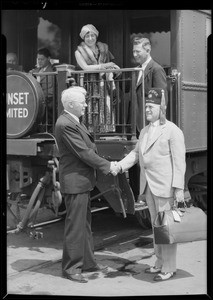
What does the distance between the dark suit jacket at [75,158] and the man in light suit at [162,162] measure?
403 millimetres

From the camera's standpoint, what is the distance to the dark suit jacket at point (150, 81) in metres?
5.55

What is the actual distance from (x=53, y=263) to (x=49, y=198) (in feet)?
2.27

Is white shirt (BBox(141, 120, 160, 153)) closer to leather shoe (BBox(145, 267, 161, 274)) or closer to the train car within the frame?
the train car

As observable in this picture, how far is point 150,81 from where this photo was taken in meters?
5.62

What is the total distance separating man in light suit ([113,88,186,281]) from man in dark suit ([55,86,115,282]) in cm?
39

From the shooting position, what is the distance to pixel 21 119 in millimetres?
5738

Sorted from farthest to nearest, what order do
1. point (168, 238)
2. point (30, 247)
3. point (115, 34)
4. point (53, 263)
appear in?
point (115, 34), point (30, 247), point (53, 263), point (168, 238)

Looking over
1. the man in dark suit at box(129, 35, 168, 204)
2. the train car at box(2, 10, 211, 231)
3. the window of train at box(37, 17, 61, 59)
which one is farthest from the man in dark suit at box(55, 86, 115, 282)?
the window of train at box(37, 17, 61, 59)

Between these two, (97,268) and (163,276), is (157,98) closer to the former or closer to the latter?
(163,276)

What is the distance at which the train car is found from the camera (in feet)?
18.1

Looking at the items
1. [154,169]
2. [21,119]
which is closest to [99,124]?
[21,119]

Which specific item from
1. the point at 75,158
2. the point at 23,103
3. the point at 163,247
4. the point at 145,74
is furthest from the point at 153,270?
the point at 23,103

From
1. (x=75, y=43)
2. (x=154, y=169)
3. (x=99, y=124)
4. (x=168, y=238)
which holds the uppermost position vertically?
(x=75, y=43)

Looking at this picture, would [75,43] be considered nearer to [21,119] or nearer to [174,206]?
[21,119]
